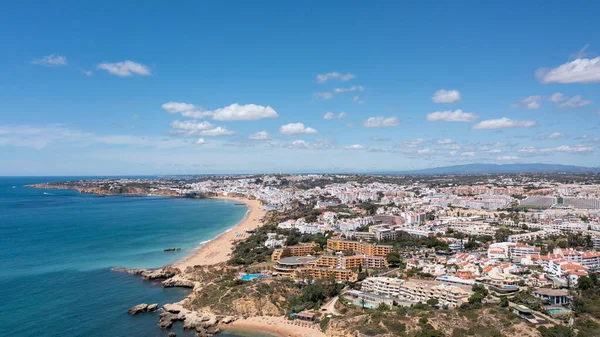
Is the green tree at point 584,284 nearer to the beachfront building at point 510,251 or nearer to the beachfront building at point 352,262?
the beachfront building at point 510,251

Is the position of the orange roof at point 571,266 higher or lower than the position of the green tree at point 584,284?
higher

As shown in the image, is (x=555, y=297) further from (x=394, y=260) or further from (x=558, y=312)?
(x=394, y=260)

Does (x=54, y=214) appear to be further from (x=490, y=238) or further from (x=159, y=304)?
(x=490, y=238)

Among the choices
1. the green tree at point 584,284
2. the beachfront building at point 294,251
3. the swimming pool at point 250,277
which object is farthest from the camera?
the beachfront building at point 294,251

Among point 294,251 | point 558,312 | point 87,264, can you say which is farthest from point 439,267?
point 87,264

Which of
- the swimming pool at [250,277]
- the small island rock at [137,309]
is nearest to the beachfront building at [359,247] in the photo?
the swimming pool at [250,277]

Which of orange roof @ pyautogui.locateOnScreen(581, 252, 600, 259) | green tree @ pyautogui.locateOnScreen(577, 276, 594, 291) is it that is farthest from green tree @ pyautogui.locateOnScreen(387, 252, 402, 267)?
orange roof @ pyautogui.locateOnScreen(581, 252, 600, 259)

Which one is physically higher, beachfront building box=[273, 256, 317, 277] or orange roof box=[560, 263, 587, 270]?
orange roof box=[560, 263, 587, 270]

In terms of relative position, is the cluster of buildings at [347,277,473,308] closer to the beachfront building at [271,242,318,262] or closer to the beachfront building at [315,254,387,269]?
the beachfront building at [315,254,387,269]
